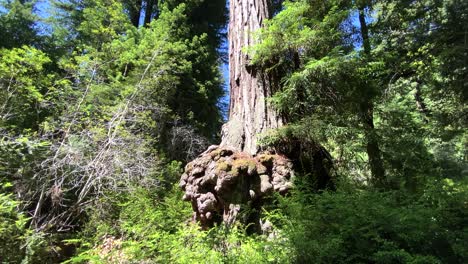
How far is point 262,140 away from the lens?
4.35 meters

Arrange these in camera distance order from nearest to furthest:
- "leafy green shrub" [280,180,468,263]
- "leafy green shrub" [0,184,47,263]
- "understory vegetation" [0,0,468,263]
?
"leafy green shrub" [280,180,468,263]
"understory vegetation" [0,0,468,263]
"leafy green shrub" [0,184,47,263]

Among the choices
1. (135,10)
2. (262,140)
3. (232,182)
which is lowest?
(232,182)

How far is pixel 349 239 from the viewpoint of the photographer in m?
2.97

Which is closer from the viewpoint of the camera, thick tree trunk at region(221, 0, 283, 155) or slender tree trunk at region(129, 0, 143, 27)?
thick tree trunk at region(221, 0, 283, 155)

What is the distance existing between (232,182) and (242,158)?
16.0 inches

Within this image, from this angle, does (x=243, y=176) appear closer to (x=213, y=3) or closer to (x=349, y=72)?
(x=349, y=72)

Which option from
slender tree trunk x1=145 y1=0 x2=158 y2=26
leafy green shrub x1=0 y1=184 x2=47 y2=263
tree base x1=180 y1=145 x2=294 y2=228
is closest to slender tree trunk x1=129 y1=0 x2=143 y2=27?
slender tree trunk x1=145 y1=0 x2=158 y2=26

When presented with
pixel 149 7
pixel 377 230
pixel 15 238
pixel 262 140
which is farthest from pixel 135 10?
pixel 377 230

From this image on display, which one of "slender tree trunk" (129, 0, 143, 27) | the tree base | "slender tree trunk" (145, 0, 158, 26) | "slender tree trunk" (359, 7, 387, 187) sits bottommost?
the tree base

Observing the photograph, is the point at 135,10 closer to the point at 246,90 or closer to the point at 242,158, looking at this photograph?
the point at 246,90

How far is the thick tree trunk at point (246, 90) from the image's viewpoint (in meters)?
4.64

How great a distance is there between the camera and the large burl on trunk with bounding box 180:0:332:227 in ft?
13.2

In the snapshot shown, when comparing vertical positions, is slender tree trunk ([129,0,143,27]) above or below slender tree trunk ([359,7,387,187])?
above

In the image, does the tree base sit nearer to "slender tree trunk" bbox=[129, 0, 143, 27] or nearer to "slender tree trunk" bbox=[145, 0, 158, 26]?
"slender tree trunk" bbox=[129, 0, 143, 27]
